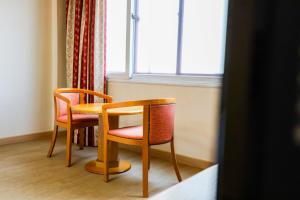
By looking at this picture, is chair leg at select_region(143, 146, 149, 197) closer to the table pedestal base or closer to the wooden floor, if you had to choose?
the wooden floor

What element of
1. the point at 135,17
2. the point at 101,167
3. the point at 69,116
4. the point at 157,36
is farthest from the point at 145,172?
the point at 135,17

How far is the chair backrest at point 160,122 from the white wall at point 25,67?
2136 mm

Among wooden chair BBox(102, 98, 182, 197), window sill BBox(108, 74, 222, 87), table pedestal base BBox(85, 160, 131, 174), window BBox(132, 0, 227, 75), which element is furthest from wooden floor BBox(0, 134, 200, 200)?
window BBox(132, 0, 227, 75)

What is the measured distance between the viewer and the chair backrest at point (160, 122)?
6.70 ft

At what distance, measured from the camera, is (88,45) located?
3301mm

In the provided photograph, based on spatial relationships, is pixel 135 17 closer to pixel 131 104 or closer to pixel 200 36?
pixel 200 36

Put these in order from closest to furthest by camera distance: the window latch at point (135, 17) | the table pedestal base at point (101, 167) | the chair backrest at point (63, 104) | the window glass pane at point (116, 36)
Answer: the table pedestal base at point (101, 167)
the chair backrest at point (63, 104)
the window latch at point (135, 17)
the window glass pane at point (116, 36)

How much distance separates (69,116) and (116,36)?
1294 millimetres

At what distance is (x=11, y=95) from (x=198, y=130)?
230 cm

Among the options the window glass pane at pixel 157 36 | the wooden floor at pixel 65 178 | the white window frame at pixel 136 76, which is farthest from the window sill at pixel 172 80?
the wooden floor at pixel 65 178

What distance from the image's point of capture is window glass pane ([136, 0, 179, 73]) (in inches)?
115

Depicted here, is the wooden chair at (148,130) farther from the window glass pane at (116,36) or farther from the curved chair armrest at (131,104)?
the window glass pane at (116,36)

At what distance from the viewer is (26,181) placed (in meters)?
2.22

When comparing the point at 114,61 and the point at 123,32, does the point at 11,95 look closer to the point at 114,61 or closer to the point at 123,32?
the point at 114,61
